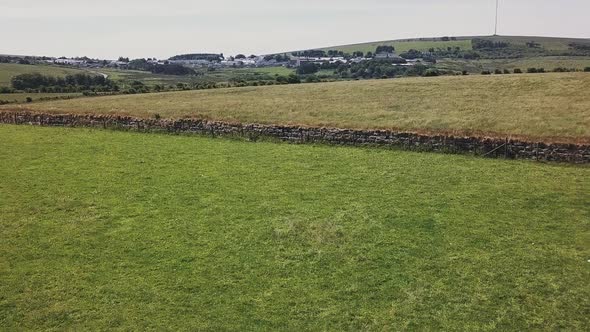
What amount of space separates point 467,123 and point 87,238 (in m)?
25.3

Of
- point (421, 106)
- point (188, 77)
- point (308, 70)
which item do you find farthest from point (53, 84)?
point (421, 106)

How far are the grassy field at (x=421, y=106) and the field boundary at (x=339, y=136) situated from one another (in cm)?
190

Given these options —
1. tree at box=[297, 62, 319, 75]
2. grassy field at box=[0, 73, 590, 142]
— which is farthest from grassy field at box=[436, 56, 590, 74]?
grassy field at box=[0, 73, 590, 142]

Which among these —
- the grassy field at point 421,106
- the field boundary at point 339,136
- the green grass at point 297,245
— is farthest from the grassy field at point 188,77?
the green grass at point 297,245

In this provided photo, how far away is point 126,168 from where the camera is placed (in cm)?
2614

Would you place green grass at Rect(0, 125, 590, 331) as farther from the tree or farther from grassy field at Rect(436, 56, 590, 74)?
the tree

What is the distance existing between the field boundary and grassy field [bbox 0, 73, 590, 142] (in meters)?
1.90

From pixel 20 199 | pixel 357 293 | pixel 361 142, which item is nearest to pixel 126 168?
pixel 20 199

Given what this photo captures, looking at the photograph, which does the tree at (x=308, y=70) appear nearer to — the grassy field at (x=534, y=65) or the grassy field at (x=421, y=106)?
the grassy field at (x=534, y=65)

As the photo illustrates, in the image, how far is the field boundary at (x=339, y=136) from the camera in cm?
2588

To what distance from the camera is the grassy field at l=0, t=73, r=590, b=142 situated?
3234 cm

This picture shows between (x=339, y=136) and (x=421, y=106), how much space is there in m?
12.7

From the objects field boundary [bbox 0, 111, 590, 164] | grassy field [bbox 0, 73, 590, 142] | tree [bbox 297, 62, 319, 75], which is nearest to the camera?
field boundary [bbox 0, 111, 590, 164]

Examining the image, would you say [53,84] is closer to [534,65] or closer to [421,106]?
[421,106]
